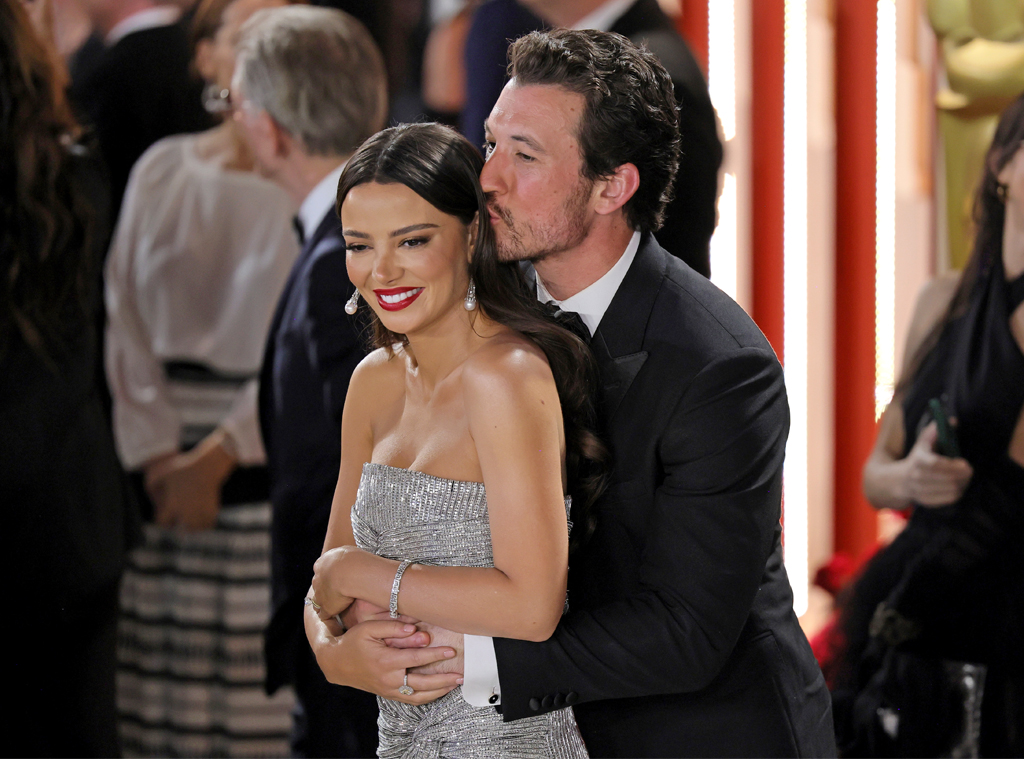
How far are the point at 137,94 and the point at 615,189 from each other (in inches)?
87.8

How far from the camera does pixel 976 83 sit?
95.0 inches

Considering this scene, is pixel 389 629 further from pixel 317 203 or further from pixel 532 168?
pixel 317 203

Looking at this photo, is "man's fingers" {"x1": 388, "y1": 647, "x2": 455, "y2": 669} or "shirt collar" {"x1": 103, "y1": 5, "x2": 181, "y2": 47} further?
"shirt collar" {"x1": 103, "y1": 5, "x2": 181, "y2": 47}

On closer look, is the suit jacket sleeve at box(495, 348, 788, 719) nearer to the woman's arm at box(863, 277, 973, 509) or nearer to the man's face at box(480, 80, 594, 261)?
the man's face at box(480, 80, 594, 261)

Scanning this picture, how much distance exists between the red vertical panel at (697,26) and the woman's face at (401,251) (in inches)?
57.3

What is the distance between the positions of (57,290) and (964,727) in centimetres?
261

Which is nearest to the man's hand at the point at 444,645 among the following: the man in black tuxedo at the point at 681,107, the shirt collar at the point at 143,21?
the man in black tuxedo at the point at 681,107

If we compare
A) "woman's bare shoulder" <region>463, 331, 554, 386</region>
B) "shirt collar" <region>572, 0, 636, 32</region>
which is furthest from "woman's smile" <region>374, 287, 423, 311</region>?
"shirt collar" <region>572, 0, 636, 32</region>

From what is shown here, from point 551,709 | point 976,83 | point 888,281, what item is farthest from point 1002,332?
point 551,709

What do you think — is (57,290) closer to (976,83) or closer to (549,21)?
(549,21)

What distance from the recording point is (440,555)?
1410mm

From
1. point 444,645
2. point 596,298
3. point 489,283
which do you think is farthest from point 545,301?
point 444,645

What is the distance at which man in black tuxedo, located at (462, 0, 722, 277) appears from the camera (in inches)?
80.6

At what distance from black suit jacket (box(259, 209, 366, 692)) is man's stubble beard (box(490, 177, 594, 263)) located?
0.79 m
